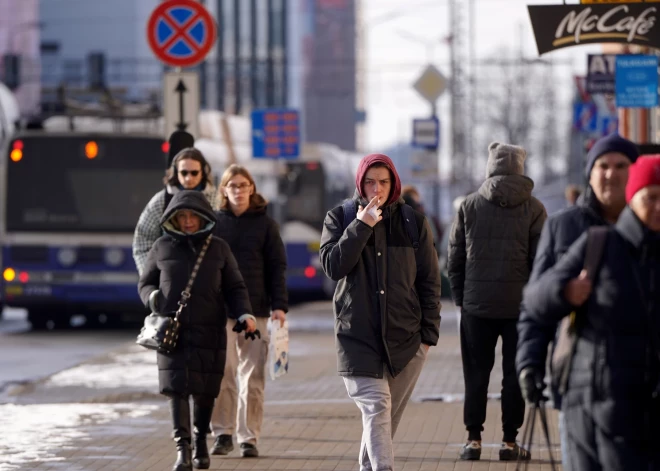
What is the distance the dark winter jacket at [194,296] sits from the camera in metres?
8.65

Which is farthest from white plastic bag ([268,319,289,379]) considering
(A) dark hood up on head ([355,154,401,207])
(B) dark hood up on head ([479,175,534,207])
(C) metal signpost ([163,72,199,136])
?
(C) metal signpost ([163,72,199,136])

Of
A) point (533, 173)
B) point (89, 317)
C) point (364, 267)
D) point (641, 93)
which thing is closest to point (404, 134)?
point (533, 173)

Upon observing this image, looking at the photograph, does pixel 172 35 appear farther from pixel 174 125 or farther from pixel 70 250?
pixel 70 250

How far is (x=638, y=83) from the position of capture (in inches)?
592

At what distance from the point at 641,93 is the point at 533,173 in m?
74.5

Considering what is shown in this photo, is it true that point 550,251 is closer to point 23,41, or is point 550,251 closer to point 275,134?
point 275,134

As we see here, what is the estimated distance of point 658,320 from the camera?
515 centimetres

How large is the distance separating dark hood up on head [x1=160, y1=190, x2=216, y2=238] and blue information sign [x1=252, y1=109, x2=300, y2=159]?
1837cm

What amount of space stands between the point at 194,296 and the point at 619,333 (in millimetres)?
3882

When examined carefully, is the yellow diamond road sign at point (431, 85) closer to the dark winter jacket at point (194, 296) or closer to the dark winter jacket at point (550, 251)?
the dark winter jacket at point (194, 296)

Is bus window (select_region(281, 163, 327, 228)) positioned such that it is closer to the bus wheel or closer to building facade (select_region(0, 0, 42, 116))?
the bus wheel

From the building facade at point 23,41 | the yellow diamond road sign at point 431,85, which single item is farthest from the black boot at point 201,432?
the building facade at point 23,41

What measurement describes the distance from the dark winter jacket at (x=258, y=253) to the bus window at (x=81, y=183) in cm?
1170

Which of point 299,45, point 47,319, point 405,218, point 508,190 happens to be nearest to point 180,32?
point 508,190
